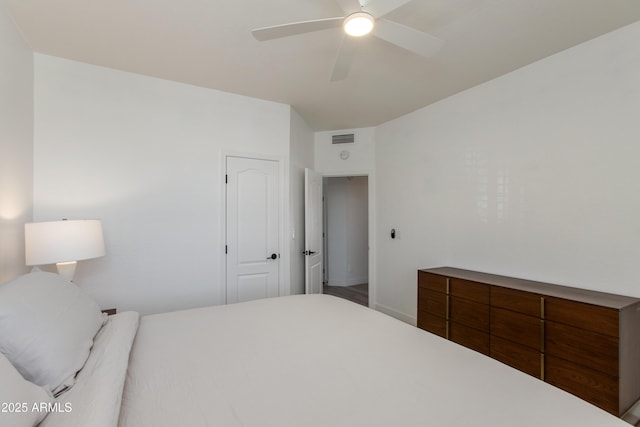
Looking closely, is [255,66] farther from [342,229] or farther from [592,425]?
[342,229]

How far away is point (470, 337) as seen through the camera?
99.6 inches

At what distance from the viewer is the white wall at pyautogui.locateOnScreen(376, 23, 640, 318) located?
78.9 inches

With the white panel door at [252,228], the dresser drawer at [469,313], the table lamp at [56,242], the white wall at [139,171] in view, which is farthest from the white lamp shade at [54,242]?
the dresser drawer at [469,313]

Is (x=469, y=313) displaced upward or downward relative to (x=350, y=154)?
downward

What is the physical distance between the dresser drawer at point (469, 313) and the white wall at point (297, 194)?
176 centimetres

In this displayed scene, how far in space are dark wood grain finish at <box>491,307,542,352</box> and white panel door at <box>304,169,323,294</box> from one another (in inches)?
79.6

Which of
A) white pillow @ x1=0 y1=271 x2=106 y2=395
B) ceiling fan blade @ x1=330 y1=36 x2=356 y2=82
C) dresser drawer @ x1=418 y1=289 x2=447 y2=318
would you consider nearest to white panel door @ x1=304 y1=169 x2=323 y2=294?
dresser drawer @ x1=418 y1=289 x2=447 y2=318

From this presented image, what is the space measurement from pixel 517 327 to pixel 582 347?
39 cm

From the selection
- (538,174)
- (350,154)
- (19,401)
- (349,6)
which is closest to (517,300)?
→ (538,174)

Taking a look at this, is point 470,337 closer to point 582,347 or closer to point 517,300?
point 517,300

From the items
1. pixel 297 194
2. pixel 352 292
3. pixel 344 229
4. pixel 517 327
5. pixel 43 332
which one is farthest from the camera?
pixel 344 229

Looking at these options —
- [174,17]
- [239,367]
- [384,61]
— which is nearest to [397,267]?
[384,61]

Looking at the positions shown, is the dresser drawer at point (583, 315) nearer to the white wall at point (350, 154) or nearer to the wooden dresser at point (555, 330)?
the wooden dresser at point (555, 330)

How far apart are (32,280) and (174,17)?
5.58 feet
